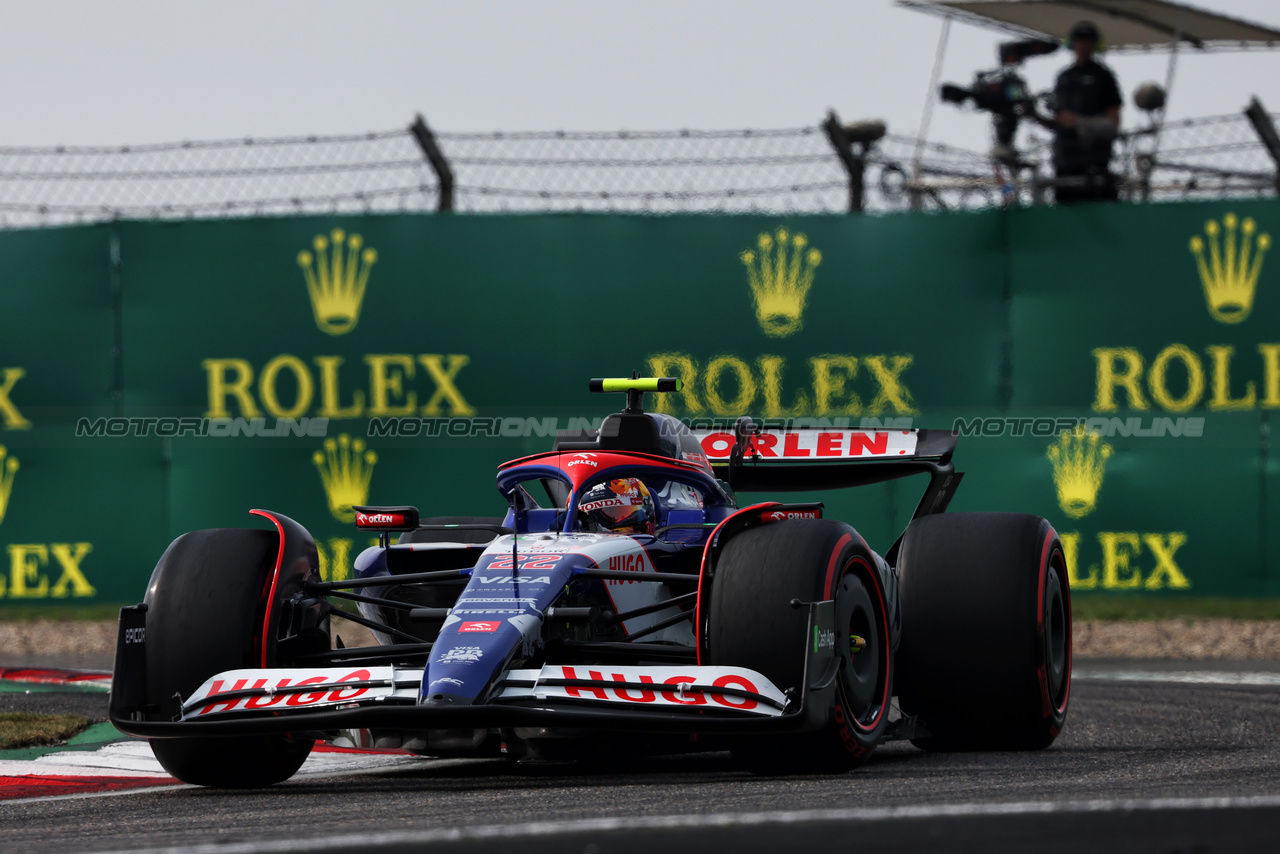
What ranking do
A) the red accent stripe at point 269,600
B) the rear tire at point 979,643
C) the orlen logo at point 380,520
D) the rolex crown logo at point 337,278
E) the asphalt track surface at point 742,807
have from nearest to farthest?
the asphalt track surface at point 742,807 < the red accent stripe at point 269,600 < the orlen logo at point 380,520 < the rear tire at point 979,643 < the rolex crown logo at point 337,278

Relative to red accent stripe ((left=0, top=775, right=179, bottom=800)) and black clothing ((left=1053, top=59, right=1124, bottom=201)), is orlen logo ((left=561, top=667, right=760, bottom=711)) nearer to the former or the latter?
red accent stripe ((left=0, top=775, right=179, bottom=800))

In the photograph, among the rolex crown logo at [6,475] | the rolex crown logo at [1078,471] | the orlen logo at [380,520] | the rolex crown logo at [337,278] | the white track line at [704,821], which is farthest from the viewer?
the rolex crown logo at [337,278]

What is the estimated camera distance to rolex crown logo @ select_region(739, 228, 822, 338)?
1176 cm

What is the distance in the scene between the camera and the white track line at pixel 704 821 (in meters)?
3.73

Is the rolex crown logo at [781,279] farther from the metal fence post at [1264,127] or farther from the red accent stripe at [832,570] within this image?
the red accent stripe at [832,570]

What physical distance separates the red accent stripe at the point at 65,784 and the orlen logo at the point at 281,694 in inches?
30.0

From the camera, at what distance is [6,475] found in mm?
11664

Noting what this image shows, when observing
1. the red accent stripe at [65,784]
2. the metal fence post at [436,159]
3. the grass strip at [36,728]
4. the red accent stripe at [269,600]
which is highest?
the metal fence post at [436,159]

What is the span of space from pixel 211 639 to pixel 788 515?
1982mm

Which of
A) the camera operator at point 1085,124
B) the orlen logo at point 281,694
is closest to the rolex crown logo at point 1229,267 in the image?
the camera operator at point 1085,124

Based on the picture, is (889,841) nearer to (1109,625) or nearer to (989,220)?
(1109,625)

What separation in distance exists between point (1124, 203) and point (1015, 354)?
1278 millimetres

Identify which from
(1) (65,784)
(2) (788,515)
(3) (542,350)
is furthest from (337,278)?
(2) (788,515)

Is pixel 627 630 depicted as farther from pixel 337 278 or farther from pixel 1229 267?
pixel 1229 267
